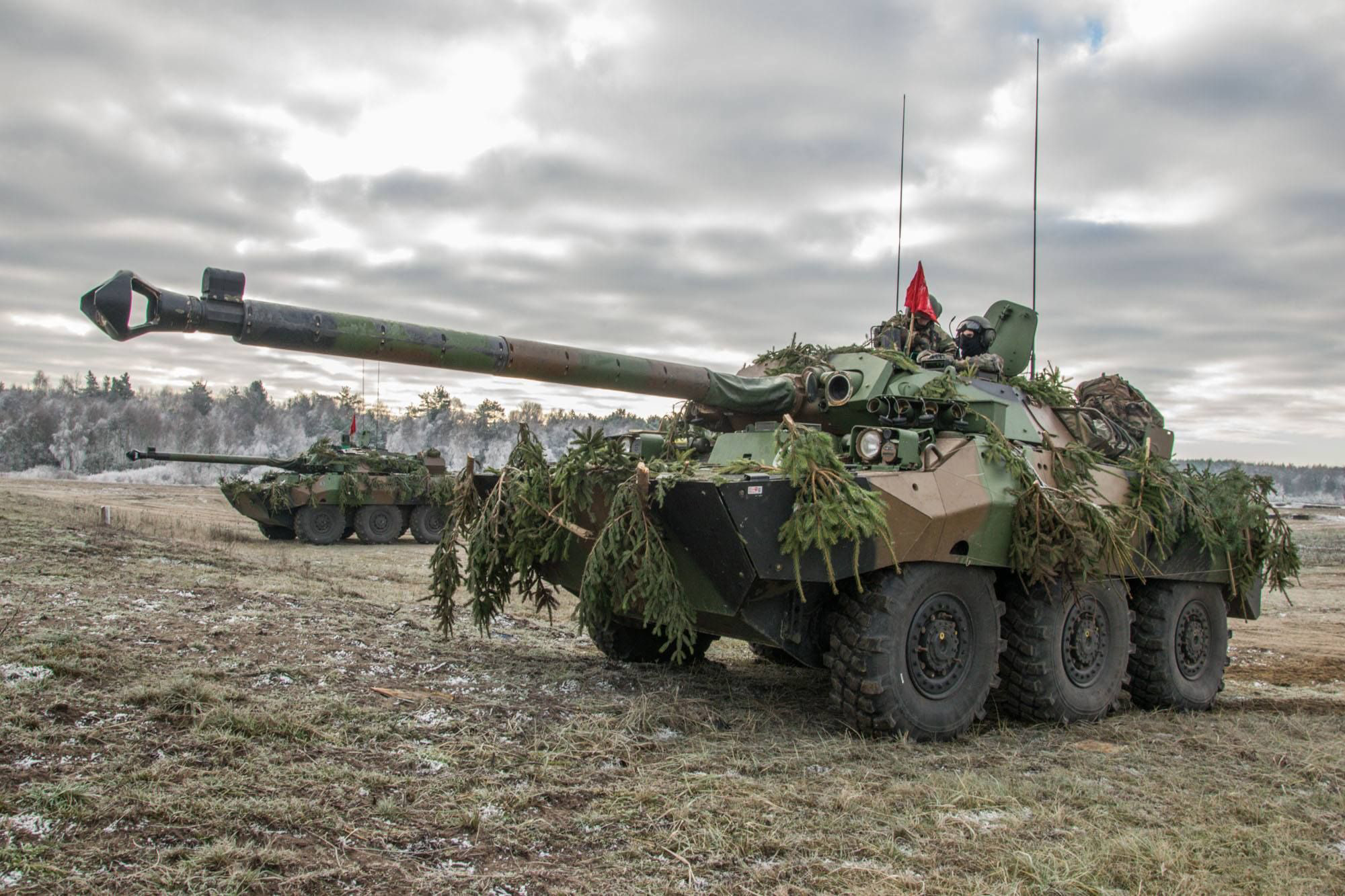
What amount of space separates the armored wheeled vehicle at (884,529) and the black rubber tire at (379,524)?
44.3ft

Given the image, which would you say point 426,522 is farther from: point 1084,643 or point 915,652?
point 915,652

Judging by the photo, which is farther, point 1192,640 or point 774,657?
point 774,657

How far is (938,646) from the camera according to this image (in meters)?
5.84

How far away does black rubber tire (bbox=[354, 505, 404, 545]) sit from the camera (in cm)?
1994

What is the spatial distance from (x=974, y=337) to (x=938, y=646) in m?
3.25

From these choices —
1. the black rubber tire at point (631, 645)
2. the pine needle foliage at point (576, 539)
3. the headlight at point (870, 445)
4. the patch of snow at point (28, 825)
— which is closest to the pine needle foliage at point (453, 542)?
the pine needle foliage at point (576, 539)

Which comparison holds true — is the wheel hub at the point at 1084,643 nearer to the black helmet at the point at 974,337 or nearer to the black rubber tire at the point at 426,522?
the black helmet at the point at 974,337

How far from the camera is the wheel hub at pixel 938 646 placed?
575 centimetres

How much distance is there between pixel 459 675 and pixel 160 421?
5703 centimetres

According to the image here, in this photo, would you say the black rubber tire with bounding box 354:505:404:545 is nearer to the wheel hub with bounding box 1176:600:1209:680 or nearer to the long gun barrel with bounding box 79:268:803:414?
the long gun barrel with bounding box 79:268:803:414

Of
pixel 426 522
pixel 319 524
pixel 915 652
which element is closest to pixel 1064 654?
pixel 915 652

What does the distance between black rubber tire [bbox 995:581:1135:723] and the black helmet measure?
86.7 inches

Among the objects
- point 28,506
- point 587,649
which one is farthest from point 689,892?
point 28,506

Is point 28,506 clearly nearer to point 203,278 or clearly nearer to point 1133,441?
point 203,278
